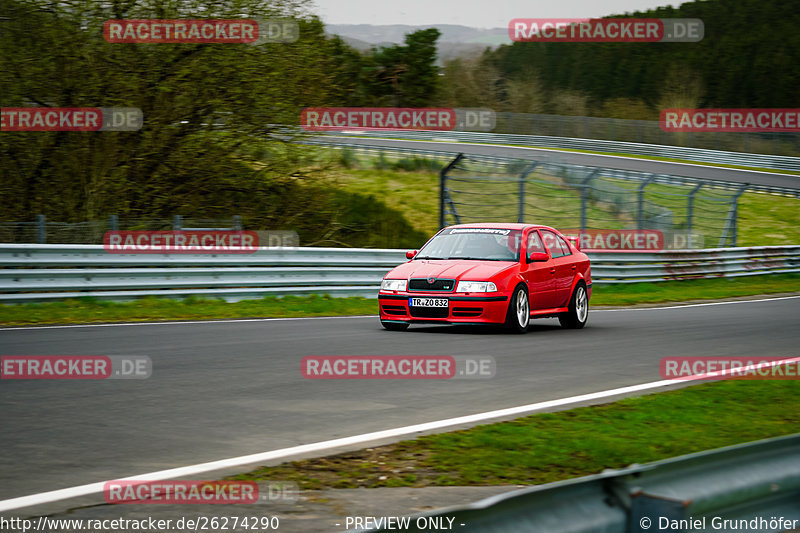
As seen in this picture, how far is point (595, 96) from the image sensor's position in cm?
9625

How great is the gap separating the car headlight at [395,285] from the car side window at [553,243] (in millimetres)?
2574

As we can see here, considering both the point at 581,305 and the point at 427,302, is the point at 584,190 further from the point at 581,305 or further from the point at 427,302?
the point at 427,302

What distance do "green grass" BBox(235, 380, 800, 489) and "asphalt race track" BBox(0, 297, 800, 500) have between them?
59cm

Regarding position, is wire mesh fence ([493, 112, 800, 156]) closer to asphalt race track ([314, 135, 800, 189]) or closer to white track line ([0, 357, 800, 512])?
asphalt race track ([314, 135, 800, 189])

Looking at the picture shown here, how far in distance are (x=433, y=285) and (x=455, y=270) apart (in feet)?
1.33

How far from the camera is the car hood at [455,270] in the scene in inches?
516

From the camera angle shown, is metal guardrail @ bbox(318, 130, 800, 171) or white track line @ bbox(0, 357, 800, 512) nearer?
white track line @ bbox(0, 357, 800, 512)

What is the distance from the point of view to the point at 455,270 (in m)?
13.3

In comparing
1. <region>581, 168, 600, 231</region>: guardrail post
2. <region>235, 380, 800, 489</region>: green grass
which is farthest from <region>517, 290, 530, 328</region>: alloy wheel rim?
<region>581, 168, 600, 231</region>: guardrail post

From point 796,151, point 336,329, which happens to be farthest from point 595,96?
point 336,329

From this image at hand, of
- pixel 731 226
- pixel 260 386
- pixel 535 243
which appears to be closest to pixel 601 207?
pixel 731 226

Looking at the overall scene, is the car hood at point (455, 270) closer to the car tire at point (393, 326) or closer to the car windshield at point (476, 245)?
the car windshield at point (476, 245)

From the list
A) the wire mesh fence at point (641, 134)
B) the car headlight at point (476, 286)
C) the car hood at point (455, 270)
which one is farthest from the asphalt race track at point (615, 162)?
the car headlight at point (476, 286)

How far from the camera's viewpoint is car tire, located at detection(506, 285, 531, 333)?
43.1 feet
